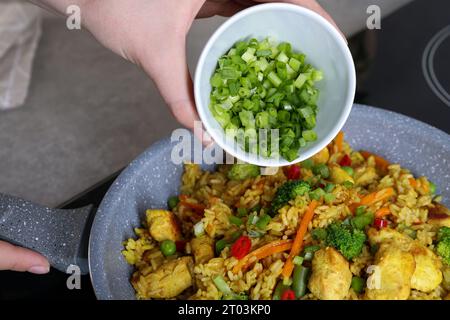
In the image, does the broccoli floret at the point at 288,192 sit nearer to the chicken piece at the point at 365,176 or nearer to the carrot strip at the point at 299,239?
the carrot strip at the point at 299,239

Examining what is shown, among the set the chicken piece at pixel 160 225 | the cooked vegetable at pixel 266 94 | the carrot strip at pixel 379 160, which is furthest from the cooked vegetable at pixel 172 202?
the carrot strip at pixel 379 160

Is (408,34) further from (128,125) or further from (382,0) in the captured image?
(128,125)

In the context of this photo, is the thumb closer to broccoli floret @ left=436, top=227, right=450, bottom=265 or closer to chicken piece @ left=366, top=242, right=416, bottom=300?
chicken piece @ left=366, top=242, right=416, bottom=300

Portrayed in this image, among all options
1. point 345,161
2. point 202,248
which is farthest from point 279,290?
point 345,161

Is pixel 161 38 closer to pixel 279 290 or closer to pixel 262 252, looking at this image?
pixel 262 252

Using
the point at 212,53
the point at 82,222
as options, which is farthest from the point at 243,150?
the point at 82,222

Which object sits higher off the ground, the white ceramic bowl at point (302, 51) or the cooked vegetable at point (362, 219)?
the white ceramic bowl at point (302, 51)
